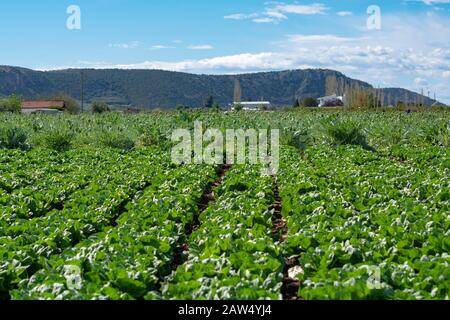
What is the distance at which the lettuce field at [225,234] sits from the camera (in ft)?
15.7

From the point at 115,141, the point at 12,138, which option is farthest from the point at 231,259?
the point at 12,138

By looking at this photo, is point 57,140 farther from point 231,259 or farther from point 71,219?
point 231,259

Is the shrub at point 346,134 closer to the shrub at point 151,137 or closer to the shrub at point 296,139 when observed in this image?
the shrub at point 296,139

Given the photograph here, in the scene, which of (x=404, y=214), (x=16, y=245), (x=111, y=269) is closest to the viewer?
(x=111, y=269)

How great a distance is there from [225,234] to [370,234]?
1.59m

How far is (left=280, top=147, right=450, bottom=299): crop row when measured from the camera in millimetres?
4711

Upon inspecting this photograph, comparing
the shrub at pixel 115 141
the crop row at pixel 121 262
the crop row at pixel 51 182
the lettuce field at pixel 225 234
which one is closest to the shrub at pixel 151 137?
the shrub at pixel 115 141

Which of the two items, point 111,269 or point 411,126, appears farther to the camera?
point 411,126

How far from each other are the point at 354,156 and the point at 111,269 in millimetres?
10709

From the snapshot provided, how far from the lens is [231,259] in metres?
5.32

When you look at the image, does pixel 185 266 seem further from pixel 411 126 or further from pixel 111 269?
pixel 411 126

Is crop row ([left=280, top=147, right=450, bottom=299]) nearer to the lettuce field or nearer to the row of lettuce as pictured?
the lettuce field
